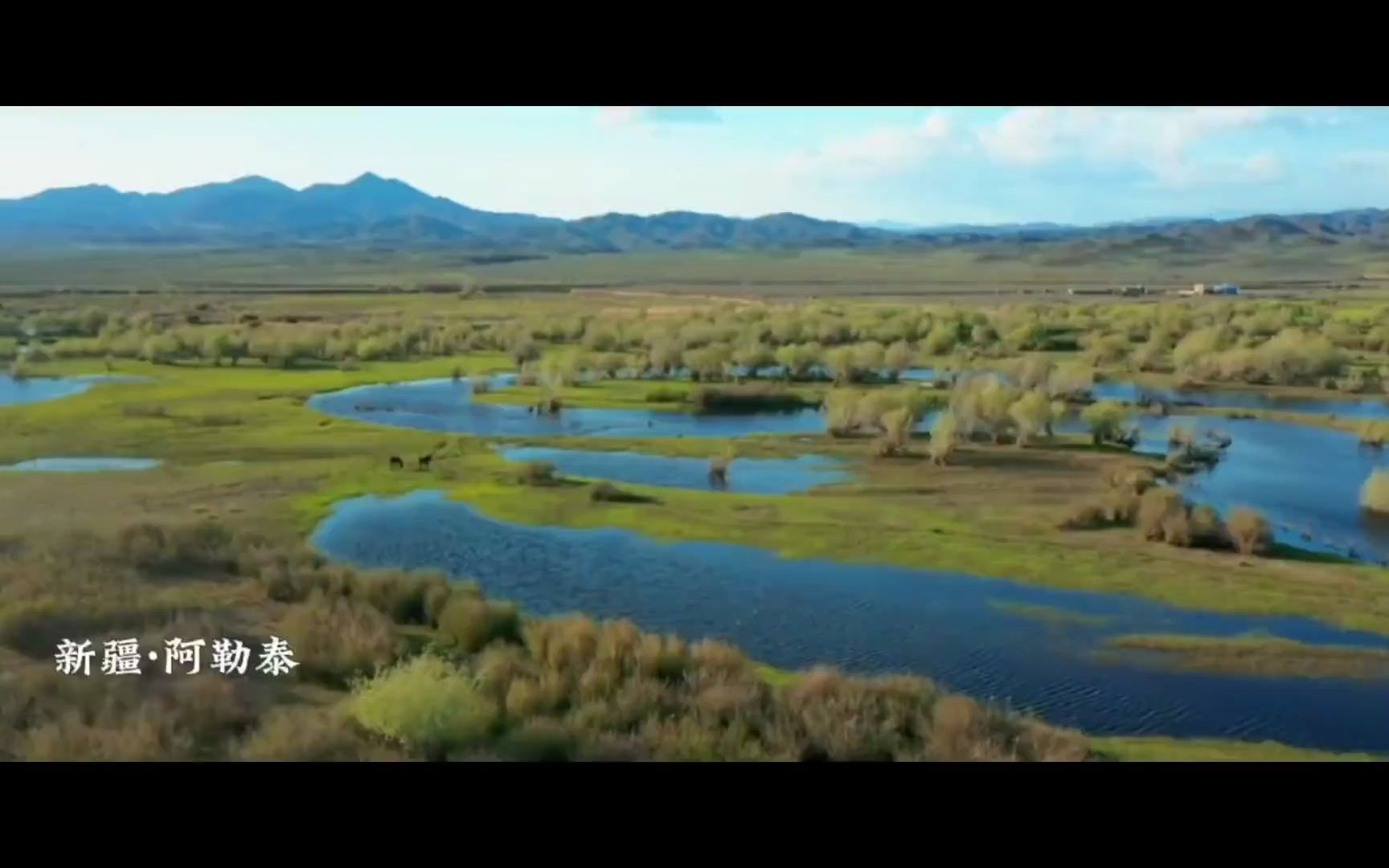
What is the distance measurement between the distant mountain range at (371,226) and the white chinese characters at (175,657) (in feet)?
15.9

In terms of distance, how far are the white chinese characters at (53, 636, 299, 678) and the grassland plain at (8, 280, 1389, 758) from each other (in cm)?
75

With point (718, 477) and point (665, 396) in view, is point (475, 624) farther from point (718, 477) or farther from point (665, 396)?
point (665, 396)

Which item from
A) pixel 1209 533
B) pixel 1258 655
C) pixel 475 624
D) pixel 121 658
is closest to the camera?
pixel 121 658

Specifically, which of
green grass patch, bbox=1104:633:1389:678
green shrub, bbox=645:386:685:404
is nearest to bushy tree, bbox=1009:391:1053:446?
green shrub, bbox=645:386:685:404

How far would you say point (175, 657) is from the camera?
5.57 m

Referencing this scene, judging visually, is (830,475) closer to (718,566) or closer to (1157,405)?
(718,566)

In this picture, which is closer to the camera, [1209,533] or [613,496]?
[1209,533]

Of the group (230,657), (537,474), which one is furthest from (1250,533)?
(230,657)

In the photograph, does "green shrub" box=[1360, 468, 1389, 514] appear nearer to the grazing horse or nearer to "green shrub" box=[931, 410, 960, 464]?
the grazing horse

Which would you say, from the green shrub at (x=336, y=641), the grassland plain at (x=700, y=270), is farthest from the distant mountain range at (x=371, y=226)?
the green shrub at (x=336, y=641)

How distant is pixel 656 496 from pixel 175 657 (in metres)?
5.52

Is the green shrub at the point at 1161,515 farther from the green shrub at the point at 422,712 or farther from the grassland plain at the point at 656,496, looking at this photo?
the green shrub at the point at 422,712
